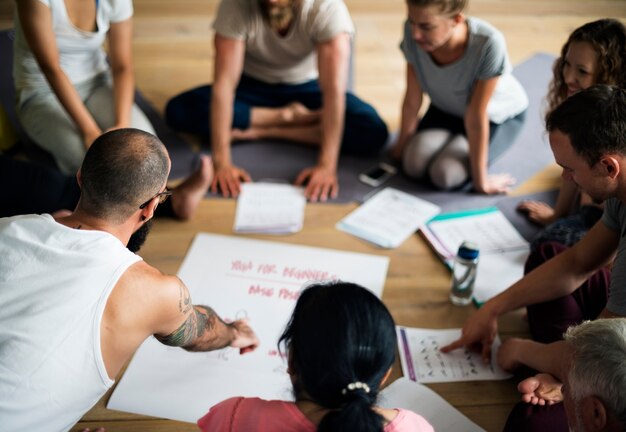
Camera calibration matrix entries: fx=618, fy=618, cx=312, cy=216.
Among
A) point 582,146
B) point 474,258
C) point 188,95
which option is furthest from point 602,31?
point 188,95

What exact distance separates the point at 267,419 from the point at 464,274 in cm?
92

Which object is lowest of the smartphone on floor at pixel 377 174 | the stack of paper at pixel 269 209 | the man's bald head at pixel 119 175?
the stack of paper at pixel 269 209

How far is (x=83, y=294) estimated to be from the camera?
1.01 m

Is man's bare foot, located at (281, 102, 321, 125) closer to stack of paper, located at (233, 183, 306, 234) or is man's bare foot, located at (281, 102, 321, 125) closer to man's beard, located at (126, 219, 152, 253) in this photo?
stack of paper, located at (233, 183, 306, 234)

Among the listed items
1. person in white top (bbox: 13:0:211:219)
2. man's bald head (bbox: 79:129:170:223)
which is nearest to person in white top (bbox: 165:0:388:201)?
person in white top (bbox: 13:0:211:219)

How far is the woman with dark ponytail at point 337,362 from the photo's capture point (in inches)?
33.3

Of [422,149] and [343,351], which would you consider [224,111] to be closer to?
[422,149]

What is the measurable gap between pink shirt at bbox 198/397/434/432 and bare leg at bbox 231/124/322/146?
1.48 meters

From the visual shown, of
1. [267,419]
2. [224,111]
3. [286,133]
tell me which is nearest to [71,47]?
[224,111]

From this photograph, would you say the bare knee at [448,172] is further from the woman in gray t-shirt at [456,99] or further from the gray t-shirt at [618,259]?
the gray t-shirt at [618,259]

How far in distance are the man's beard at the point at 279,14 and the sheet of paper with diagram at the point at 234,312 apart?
735 millimetres

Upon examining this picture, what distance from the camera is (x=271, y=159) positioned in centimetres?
234

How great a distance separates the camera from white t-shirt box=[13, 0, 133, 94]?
1.94 m

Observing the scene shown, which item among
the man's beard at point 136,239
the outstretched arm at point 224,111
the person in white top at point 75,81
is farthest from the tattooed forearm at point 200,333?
the outstretched arm at point 224,111
